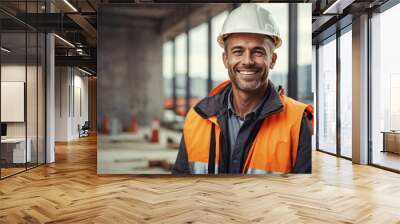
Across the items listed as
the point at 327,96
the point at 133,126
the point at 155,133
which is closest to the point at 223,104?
the point at 155,133

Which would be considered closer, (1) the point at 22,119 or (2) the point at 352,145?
(1) the point at 22,119

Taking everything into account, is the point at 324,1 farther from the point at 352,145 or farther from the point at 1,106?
the point at 1,106

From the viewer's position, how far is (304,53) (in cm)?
615

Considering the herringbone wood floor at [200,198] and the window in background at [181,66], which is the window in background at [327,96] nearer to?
the herringbone wood floor at [200,198]

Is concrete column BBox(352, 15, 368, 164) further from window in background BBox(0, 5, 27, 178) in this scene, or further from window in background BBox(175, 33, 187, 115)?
window in background BBox(0, 5, 27, 178)

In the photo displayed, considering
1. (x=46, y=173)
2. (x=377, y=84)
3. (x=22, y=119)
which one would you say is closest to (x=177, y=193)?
(x=46, y=173)

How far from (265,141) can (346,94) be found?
4.09 meters

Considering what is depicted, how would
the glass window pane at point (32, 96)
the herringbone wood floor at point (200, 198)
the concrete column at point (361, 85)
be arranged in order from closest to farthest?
the herringbone wood floor at point (200, 198)
the glass window pane at point (32, 96)
the concrete column at point (361, 85)

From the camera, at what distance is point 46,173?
6938 millimetres

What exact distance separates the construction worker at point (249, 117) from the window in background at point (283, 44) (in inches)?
3.3

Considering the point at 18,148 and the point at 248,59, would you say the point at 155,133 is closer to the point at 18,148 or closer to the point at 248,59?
the point at 248,59

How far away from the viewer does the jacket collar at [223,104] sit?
5.96 metres

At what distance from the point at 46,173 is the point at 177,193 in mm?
2949

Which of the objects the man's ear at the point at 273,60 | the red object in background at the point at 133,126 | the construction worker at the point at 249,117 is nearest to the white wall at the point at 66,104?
the red object in background at the point at 133,126
